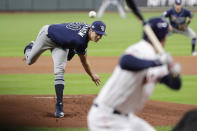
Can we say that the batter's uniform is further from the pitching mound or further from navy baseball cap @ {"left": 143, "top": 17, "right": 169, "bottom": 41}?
navy baseball cap @ {"left": 143, "top": 17, "right": 169, "bottom": 41}

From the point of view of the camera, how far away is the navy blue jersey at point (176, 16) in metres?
18.1

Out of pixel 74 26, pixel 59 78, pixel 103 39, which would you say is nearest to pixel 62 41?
pixel 74 26

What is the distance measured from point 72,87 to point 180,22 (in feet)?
23.3

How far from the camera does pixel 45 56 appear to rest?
58.6 feet

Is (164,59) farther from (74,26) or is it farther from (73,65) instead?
(73,65)

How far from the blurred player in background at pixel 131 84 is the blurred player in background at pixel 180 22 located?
42.0ft

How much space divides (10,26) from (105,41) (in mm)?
8034

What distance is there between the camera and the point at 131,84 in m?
4.86

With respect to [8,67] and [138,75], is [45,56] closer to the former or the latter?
[8,67]

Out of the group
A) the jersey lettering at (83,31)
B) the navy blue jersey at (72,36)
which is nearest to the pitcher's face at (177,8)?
the navy blue jersey at (72,36)

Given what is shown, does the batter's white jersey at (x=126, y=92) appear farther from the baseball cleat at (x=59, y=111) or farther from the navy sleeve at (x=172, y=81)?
the baseball cleat at (x=59, y=111)

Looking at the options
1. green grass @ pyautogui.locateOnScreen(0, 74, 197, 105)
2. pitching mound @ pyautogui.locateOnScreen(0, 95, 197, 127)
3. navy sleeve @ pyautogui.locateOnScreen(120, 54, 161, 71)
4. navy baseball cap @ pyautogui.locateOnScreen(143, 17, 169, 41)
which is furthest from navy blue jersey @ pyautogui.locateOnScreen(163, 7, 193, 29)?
navy sleeve @ pyautogui.locateOnScreen(120, 54, 161, 71)

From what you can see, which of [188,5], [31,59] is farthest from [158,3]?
[31,59]

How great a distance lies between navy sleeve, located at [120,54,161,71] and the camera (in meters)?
4.66
